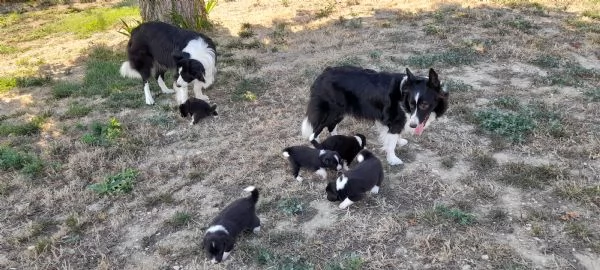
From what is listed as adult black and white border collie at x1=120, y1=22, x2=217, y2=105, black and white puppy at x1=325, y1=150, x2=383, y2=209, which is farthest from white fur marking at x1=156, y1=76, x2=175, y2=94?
black and white puppy at x1=325, y1=150, x2=383, y2=209

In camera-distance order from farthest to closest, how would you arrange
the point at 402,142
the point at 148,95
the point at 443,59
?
the point at 443,59 → the point at 148,95 → the point at 402,142

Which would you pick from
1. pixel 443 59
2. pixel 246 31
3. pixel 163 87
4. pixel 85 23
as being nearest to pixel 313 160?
pixel 163 87

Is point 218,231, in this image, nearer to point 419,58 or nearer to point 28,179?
point 28,179

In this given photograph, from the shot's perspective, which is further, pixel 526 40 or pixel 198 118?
pixel 526 40

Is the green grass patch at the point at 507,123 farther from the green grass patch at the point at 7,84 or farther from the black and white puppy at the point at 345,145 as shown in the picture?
the green grass patch at the point at 7,84

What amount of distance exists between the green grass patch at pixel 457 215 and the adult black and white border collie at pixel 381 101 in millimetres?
955

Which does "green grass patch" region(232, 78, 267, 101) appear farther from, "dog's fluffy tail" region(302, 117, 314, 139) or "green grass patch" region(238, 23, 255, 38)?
"green grass patch" region(238, 23, 255, 38)

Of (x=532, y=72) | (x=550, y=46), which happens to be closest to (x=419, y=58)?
(x=532, y=72)

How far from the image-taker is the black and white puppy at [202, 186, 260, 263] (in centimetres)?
409

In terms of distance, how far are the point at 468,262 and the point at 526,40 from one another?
21.2 ft

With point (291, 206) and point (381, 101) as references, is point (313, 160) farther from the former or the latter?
point (381, 101)

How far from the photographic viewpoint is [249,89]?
25.8ft

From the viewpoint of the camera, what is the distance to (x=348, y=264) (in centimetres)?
395

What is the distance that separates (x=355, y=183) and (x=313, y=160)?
2.21ft
